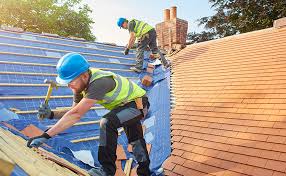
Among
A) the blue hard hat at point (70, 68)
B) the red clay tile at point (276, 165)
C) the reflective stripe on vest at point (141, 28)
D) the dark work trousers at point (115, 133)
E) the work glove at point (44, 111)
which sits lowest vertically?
the red clay tile at point (276, 165)

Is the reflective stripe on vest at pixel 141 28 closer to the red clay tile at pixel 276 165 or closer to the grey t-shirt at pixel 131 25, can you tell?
the grey t-shirt at pixel 131 25

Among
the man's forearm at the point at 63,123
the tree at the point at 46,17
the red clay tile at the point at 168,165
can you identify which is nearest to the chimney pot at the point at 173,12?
the red clay tile at the point at 168,165

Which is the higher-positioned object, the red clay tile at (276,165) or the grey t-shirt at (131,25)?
the grey t-shirt at (131,25)

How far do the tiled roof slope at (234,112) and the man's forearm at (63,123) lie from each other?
1686 millimetres

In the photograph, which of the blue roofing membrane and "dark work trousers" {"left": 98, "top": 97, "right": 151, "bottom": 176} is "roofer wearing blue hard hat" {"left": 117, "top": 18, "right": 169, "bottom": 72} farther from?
"dark work trousers" {"left": 98, "top": 97, "right": 151, "bottom": 176}

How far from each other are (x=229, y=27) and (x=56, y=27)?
42.5 ft

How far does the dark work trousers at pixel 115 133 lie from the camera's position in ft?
9.66

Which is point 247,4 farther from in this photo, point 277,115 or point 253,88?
point 277,115

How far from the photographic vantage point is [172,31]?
31.8 ft

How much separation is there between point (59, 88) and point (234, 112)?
304cm

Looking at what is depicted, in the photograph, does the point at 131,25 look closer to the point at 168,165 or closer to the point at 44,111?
the point at 168,165

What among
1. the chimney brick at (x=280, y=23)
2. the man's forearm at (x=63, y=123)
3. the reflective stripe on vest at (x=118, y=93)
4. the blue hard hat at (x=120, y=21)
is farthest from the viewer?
the blue hard hat at (x=120, y=21)

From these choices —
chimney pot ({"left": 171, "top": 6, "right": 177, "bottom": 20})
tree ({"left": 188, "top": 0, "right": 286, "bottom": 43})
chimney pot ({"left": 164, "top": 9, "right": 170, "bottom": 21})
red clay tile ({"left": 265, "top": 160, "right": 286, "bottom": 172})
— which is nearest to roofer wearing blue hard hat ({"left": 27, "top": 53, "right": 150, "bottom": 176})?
red clay tile ({"left": 265, "top": 160, "right": 286, "bottom": 172})

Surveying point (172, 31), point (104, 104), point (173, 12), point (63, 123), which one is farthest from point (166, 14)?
point (63, 123)
